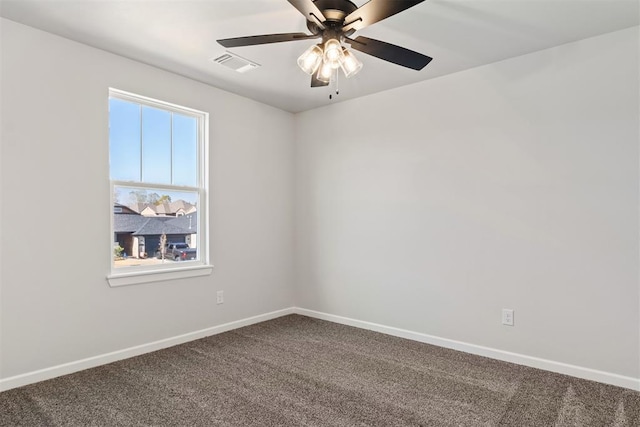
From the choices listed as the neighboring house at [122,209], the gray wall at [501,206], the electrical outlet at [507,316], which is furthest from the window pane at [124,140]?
the electrical outlet at [507,316]

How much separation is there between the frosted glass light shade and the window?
6.68 feet

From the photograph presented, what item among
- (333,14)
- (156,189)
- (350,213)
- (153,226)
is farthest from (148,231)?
(333,14)

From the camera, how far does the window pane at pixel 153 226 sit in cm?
320

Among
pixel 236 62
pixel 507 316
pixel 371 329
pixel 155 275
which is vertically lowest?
pixel 371 329

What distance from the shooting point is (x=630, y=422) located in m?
2.17

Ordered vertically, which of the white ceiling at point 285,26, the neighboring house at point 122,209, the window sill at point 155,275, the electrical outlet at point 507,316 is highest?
the white ceiling at point 285,26

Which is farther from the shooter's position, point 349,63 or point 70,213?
point 70,213

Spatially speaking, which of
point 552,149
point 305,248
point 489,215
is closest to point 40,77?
point 305,248

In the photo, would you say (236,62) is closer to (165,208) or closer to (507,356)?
(165,208)

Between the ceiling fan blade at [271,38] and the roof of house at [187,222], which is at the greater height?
the ceiling fan blade at [271,38]

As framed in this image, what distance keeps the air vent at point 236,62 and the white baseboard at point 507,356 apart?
2744mm

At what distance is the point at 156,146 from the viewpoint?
3453 mm

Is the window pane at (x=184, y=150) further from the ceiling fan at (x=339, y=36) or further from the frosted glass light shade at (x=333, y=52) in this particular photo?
the frosted glass light shade at (x=333, y=52)

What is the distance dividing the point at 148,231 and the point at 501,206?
3.08 metres
